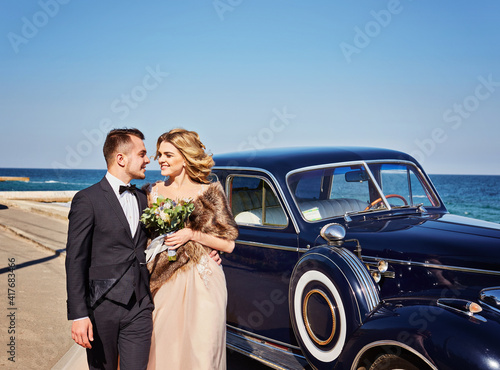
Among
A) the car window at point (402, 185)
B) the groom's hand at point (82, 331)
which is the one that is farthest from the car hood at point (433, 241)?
the groom's hand at point (82, 331)

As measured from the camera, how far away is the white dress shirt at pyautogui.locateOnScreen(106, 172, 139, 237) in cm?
277

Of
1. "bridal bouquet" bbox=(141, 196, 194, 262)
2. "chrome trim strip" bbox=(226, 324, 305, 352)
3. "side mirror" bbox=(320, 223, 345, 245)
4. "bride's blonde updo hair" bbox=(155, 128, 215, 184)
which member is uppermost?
"bride's blonde updo hair" bbox=(155, 128, 215, 184)

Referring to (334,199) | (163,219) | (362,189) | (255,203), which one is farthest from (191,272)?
(362,189)

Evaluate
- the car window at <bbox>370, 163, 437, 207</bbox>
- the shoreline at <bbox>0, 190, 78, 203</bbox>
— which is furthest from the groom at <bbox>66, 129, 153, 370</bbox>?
the shoreline at <bbox>0, 190, 78, 203</bbox>

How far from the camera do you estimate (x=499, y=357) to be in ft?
7.52

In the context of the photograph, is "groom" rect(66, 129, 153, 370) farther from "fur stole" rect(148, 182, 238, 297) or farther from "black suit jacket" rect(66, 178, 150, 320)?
"fur stole" rect(148, 182, 238, 297)

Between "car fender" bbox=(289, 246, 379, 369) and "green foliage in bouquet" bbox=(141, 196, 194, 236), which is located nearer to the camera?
"green foliage in bouquet" bbox=(141, 196, 194, 236)

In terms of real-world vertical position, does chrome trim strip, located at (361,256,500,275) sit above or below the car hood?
below

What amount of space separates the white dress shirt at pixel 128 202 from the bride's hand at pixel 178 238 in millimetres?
221

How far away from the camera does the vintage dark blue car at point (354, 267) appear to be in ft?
8.71

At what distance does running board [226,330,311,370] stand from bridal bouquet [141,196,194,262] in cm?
151

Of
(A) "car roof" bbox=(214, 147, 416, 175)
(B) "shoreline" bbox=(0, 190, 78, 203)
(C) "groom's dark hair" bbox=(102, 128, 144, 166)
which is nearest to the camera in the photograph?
(C) "groom's dark hair" bbox=(102, 128, 144, 166)

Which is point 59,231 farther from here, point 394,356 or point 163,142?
point 394,356

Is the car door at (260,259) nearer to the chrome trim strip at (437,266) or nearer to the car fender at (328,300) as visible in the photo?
the car fender at (328,300)
